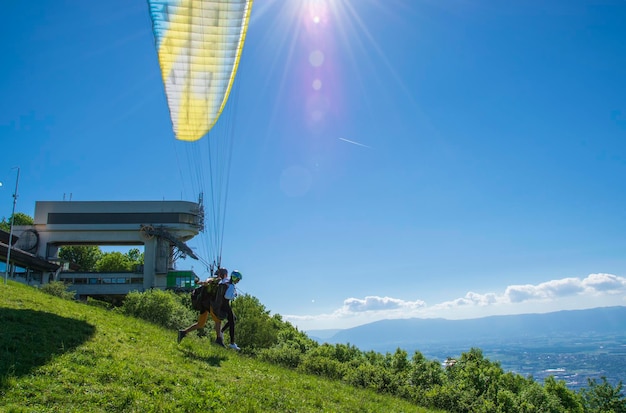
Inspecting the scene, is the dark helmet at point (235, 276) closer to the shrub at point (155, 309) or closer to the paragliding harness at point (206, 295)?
the paragliding harness at point (206, 295)

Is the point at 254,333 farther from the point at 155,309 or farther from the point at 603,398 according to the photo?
the point at 603,398

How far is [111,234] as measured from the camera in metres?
55.8

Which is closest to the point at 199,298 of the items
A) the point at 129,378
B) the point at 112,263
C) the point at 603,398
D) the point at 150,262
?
the point at 129,378

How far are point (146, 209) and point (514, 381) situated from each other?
51.1 m

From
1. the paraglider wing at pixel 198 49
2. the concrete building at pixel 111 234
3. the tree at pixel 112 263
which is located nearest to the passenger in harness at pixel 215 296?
the paraglider wing at pixel 198 49

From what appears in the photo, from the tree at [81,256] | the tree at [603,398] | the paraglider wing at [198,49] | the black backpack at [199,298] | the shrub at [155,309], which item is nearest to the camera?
the paraglider wing at [198,49]

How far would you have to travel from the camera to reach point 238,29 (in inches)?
452

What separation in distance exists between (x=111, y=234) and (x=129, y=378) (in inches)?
2145

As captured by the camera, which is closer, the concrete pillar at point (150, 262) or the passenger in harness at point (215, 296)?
the passenger in harness at point (215, 296)

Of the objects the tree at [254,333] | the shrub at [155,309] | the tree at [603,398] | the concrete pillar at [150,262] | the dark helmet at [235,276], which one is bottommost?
the tree at [603,398]

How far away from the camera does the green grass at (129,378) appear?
606cm

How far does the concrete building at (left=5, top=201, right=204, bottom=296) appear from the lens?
55.2m

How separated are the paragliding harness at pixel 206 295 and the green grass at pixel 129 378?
1.19 metres

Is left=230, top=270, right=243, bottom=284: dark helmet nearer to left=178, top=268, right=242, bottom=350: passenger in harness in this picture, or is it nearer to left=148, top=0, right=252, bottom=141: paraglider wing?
left=178, top=268, right=242, bottom=350: passenger in harness
